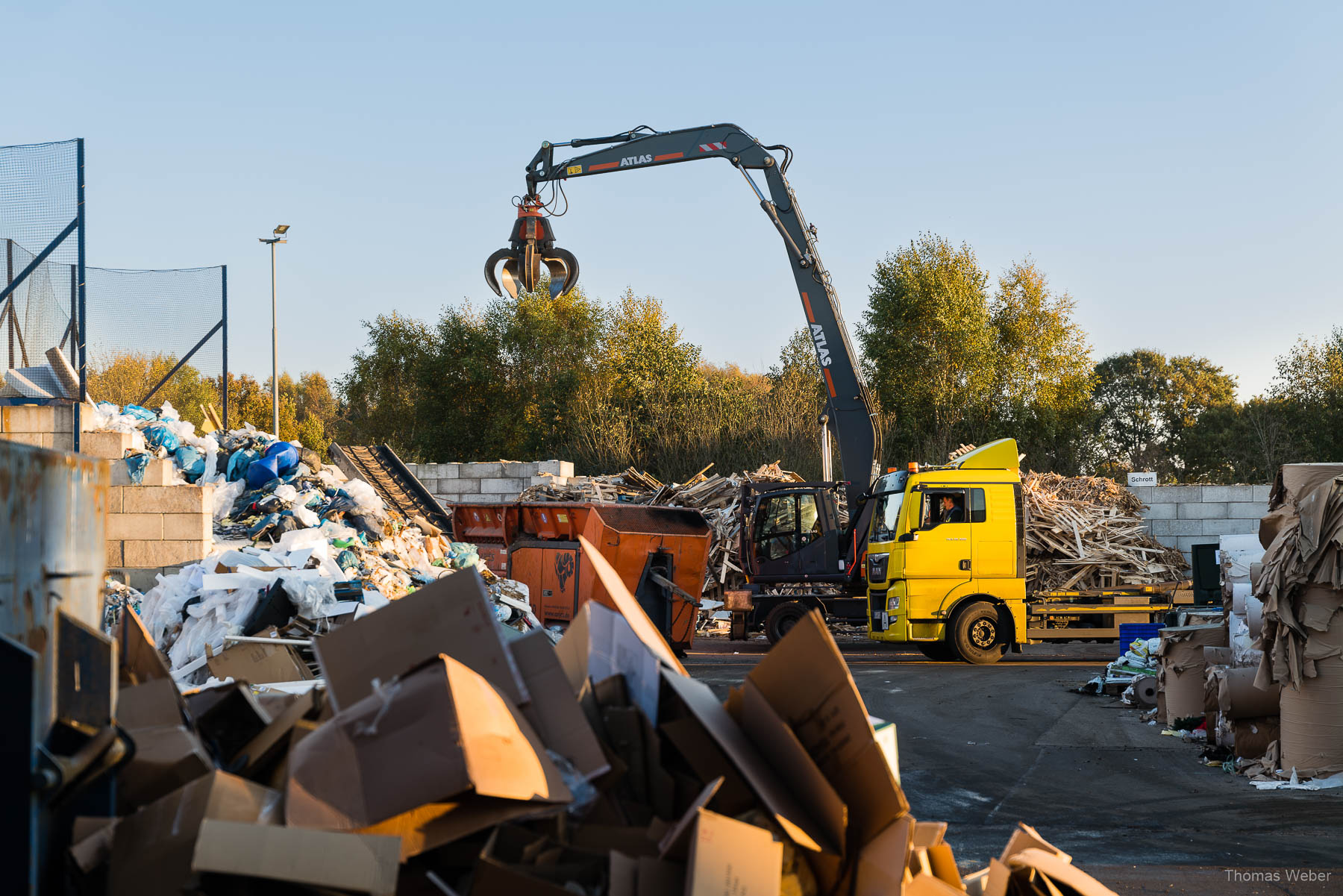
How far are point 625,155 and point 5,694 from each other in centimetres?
1528


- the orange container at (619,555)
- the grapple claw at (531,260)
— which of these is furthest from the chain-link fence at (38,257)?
the orange container at (619,555)

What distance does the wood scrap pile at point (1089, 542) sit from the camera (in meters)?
17.6

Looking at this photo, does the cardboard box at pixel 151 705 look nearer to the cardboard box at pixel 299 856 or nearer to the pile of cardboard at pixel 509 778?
the pile of cardboard at pixel 509 778

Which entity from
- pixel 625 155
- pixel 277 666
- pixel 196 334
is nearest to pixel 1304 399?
pixel 625 155

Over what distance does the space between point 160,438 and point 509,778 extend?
1119 centimetres

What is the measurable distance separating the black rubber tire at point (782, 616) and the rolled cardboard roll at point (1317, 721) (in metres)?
8.36

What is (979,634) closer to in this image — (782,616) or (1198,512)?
(782,616)

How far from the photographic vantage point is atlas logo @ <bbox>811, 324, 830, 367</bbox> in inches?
638

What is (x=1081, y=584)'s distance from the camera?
57.7ft

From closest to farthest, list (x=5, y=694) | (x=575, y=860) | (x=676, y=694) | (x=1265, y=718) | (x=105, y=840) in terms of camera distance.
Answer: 1. (x=5, y=694)
2. (x=105, y=840)
3. (x=575, y=860)
4. (x=676, y=694)
5. (x=1265, y=718)

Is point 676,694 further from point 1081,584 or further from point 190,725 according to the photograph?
point 1081,584

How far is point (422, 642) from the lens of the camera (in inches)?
121

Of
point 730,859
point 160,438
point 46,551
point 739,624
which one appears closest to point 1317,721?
point 730,859

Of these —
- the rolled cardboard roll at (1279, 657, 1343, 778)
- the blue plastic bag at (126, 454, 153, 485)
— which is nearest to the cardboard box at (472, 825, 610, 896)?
the rolled cardboard roll at (1279, 657, 1343, 778)
